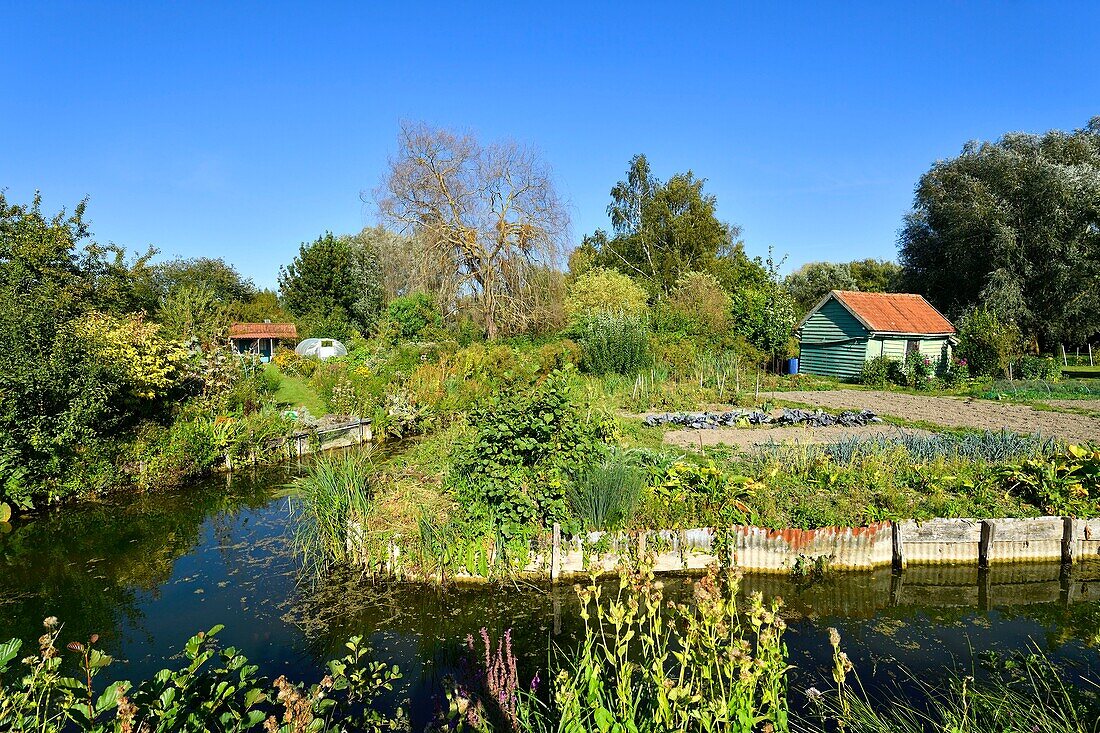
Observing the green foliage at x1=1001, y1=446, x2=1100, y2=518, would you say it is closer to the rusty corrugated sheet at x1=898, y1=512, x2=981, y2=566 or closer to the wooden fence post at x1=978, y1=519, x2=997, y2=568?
the wooden fence post at x1=978, y1=519, x2=997, y2=568

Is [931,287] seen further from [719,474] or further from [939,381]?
[719,474]

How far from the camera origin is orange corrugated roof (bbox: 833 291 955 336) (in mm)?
22625

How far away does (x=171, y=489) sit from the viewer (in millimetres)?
10234

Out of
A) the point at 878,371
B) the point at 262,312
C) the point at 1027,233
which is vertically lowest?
the point at 878,371

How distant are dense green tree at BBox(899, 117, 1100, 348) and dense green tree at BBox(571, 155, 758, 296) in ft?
34.3

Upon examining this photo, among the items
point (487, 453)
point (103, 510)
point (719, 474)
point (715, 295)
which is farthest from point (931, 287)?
point (103, 510)

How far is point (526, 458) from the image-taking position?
22.1ft

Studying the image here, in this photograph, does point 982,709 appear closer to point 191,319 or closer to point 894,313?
point 191,319

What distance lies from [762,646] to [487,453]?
438cm

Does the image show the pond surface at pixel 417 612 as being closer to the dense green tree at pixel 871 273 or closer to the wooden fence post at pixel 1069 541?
the wooden fence post at pixel 1069 541

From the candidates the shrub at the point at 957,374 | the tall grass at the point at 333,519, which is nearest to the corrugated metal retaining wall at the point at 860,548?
the tall grass at the point at 333,519

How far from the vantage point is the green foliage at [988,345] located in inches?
798

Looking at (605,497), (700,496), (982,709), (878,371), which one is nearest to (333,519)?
(605,497)

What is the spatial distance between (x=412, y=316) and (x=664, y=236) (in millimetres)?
22733
